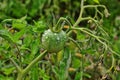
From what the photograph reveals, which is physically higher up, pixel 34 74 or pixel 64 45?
pixel 64 45

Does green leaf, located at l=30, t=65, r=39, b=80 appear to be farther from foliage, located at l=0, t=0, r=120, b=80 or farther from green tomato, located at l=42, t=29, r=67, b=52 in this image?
green tomato, located at l=42, t=29, r=67, b=52

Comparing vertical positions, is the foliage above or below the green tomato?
below

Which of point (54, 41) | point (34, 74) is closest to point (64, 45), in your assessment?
point (54, 41)

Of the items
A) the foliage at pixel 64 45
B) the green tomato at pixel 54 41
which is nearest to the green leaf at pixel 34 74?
the foliage at pixel 64 45

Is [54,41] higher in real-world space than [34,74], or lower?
higher

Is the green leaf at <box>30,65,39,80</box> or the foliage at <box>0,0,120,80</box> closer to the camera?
the foliage at <box>0,0,120,80</box>

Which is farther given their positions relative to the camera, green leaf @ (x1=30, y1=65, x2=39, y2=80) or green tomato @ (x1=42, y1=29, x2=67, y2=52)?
green leaf @ (x1=30, y1=65, x2=39, y2=80)

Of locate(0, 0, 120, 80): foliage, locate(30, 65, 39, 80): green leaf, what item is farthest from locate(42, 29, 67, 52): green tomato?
locate(30, 65, 39, 80): green leaf

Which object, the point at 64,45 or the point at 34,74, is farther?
the point at 34,74

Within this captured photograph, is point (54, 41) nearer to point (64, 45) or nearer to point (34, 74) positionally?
point (64, 45)
